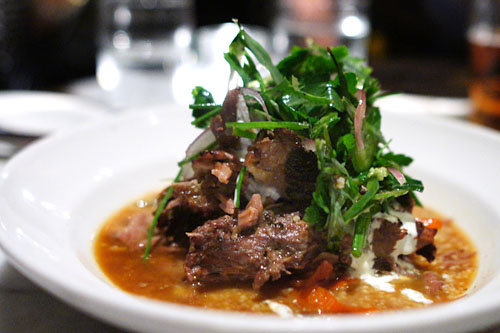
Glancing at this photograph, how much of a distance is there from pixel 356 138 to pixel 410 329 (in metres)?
0.89

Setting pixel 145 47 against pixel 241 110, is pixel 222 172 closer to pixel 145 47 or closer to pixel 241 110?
pixel 241 110

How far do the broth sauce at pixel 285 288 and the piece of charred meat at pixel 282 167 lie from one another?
0.33 m

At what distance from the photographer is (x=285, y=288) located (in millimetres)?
2047

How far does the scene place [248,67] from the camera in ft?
7.43

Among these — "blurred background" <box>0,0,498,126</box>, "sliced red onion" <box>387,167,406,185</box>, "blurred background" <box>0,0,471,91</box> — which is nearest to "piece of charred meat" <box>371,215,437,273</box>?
"sliced red onion" <box>387,167,406,185</box>

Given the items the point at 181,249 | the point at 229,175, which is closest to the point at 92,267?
the point at 181,249

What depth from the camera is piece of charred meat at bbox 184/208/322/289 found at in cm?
196

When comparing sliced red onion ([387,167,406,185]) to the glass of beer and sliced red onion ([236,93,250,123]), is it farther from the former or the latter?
the glass of beer

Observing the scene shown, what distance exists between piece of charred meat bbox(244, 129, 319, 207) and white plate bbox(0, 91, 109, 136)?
172 cm

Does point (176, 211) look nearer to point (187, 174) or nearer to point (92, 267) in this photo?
point (187, 174)

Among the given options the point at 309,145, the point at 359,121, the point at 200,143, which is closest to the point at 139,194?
the point at 200,143

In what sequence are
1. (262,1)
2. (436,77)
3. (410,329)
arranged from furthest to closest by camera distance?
(262,1) < (436,77) < (410,329)

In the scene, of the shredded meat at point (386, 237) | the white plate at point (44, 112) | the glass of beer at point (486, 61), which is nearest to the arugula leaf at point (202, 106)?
the shredded meat at point (386, 237)

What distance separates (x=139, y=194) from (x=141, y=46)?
3162 mm
